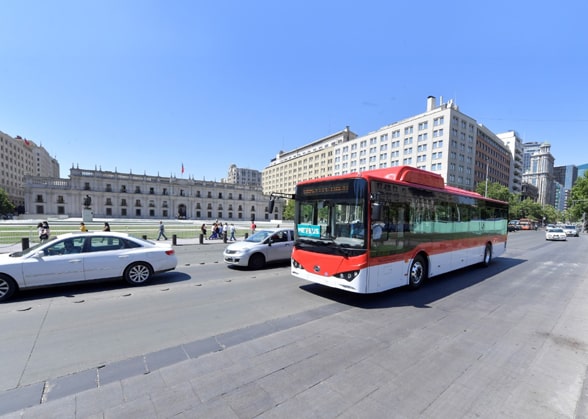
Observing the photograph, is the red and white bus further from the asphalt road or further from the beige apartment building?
the beige apartment building

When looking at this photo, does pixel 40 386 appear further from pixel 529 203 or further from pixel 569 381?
pixel 529 203

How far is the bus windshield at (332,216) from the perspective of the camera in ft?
18.7

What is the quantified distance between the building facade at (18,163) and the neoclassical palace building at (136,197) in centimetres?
1855

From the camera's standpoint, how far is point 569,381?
10.6ft

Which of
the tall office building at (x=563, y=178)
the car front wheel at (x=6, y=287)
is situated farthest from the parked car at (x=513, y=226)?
the tall office building at (x=563, y=178)

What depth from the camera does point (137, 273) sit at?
7398mm

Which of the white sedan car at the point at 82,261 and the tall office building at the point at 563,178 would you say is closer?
the white sedan car at the point at 82,261

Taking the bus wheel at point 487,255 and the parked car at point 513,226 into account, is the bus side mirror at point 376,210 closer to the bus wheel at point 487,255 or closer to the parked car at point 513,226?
the bus wheel at point 487,255

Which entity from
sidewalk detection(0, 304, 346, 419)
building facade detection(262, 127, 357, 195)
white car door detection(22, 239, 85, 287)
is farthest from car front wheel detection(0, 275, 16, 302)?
building facade detection(262, 127, 357, 195)

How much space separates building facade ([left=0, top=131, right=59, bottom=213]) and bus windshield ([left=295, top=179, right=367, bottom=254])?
11408cm

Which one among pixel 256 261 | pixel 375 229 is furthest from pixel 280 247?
pixel 375 229

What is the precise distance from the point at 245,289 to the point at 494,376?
5.39 metres

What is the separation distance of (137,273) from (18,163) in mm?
131884

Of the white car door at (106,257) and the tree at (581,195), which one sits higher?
the tree at (581,195)
